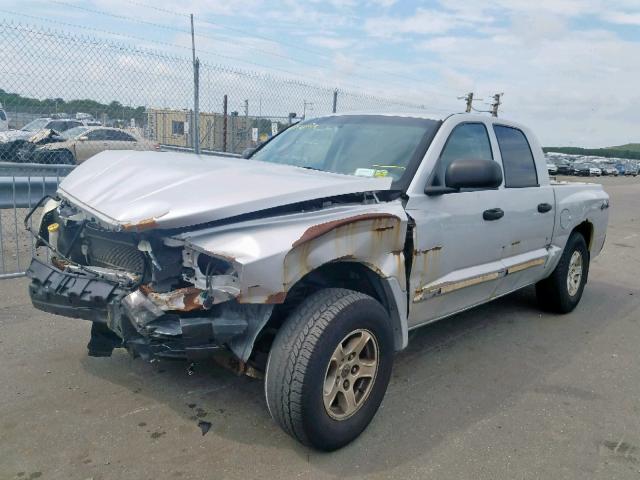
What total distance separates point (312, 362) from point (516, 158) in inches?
114

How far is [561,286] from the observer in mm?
5348

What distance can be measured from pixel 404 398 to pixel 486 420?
1.66 feet

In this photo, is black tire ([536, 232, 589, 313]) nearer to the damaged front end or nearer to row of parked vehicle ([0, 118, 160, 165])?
the damaged front end

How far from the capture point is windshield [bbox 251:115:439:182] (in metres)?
3.66

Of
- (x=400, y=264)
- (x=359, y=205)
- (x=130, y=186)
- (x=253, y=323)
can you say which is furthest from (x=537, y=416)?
(x=130, y=186)

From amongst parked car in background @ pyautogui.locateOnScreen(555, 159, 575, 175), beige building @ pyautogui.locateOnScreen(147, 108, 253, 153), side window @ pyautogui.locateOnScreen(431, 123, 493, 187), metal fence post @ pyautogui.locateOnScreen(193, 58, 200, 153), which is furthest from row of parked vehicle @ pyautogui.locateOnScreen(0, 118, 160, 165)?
parked car in background @ pyautogui.locateOnScreen(555, 159, 575, 175)

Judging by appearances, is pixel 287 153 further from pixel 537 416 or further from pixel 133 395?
pixel 537 416

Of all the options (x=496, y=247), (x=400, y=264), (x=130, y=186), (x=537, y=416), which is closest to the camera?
(x=130, y=186)

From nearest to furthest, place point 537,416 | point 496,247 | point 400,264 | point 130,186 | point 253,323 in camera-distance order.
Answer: point 253,323, point 130,186, point 400,264, point 537,416, point 496,247

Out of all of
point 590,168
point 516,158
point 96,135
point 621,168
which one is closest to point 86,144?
point 96,135

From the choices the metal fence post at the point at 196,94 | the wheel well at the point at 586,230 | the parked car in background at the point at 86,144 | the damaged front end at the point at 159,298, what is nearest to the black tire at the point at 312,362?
the damaged front end at the point at 159,298

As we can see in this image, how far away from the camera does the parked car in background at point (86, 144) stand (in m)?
12.3

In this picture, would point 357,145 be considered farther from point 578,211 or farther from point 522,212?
point 578,211

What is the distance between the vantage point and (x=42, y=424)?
3000 millimetres
